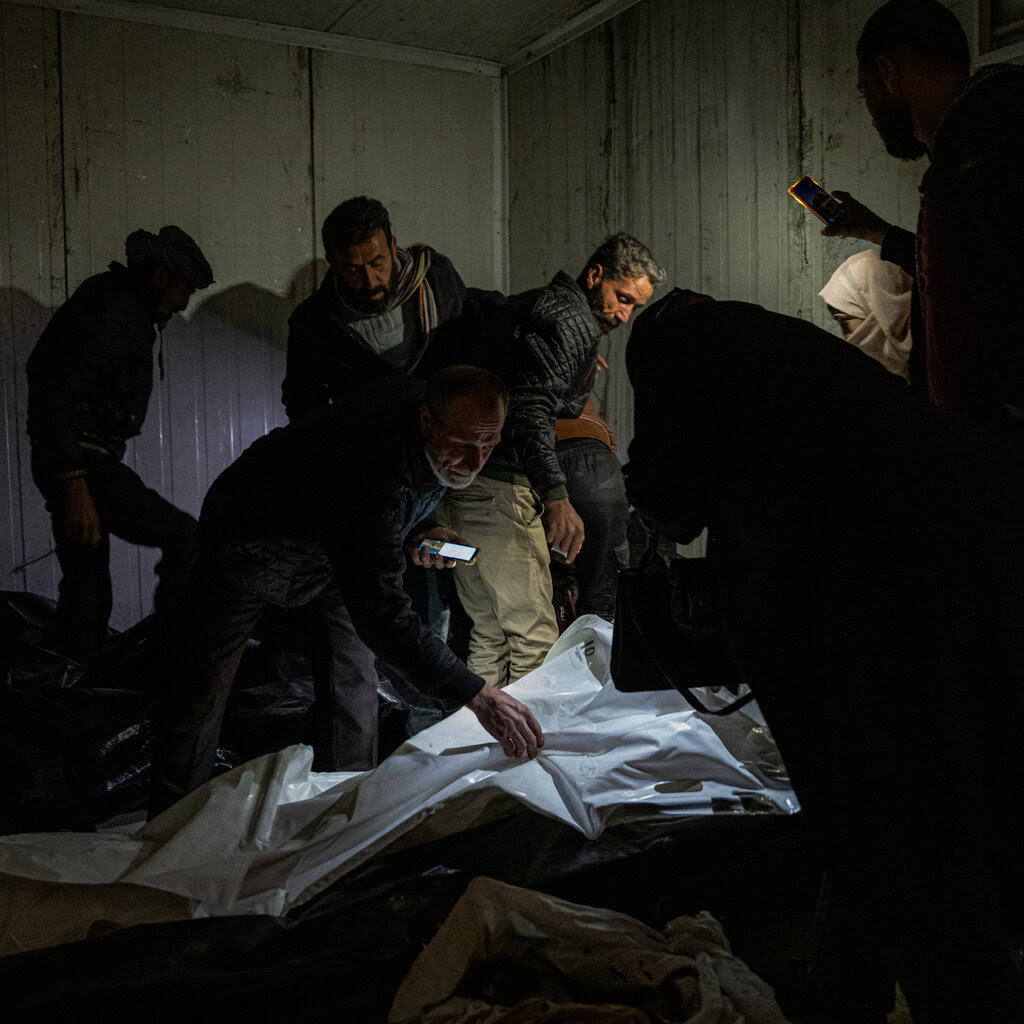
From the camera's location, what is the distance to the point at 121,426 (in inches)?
132

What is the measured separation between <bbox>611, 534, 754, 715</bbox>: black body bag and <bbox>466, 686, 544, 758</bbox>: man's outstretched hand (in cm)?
47

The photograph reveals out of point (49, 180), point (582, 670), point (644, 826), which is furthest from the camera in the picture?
point (49, 180)

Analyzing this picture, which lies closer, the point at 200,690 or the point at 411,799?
the point at 411,799

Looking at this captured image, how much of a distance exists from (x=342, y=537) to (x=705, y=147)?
246cm

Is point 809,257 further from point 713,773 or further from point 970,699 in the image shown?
point 970,699

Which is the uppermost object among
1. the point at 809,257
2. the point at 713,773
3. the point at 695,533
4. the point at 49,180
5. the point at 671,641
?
the point at 49,180

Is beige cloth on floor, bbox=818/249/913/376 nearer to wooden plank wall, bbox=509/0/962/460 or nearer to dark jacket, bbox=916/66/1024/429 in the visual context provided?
wooden plank wall, bbox=509/0/962/460

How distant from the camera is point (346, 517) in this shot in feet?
6.60

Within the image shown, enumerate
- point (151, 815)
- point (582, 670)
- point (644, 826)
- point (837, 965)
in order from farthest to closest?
point (582, 670) → point (151, 815) → point (644, 826) → point (837, 965)

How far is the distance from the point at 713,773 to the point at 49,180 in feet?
12.1

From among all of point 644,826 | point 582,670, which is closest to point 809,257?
point 582,670

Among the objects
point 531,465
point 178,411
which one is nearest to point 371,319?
point 531,465

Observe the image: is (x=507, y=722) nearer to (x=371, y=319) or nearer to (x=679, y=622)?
(x=679, y=622)

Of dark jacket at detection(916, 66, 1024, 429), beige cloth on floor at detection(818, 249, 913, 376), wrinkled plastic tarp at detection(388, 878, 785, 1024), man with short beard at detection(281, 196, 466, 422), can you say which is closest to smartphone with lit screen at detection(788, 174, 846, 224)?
beige cloth on floor at detection(818, 249, 913, 376)
